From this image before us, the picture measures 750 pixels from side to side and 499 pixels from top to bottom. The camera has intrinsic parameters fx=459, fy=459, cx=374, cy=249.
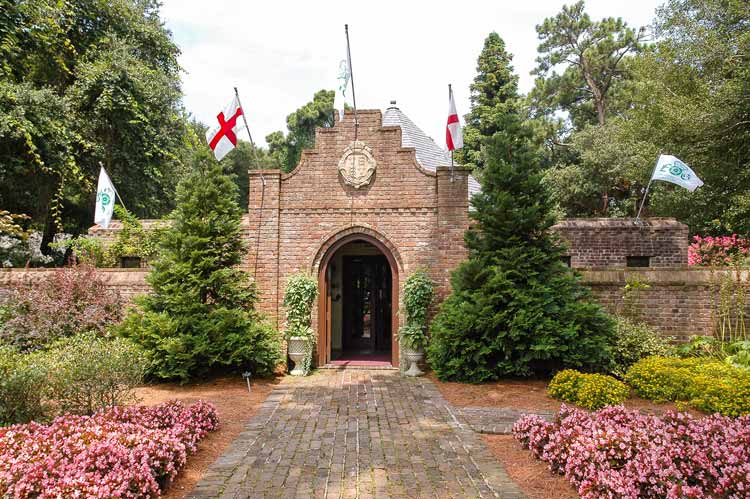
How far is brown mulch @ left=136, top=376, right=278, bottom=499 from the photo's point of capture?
4711 mm

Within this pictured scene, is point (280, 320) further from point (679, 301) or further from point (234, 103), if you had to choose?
point (679, 301)

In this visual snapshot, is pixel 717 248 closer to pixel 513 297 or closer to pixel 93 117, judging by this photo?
pixel 513 297

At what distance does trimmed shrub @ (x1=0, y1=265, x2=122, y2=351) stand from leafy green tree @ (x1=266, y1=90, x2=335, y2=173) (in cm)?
2947

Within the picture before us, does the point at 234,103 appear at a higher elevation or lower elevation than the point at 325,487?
higher

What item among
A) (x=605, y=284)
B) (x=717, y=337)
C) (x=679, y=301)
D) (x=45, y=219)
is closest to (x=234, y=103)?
(x=605, y=284)

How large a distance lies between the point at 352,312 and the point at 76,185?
488 inches

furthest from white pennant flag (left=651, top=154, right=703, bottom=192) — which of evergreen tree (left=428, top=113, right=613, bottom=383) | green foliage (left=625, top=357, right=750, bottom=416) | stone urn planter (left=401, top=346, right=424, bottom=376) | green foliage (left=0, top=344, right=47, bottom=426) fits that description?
green foliage (left=0, top=344, right=47, bottom=426)

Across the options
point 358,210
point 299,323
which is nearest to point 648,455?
point 299,323

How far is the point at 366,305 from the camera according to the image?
13.6 meters

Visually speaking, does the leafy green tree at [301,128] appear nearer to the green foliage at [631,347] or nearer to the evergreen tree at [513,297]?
the evergreen tree at [513,297]

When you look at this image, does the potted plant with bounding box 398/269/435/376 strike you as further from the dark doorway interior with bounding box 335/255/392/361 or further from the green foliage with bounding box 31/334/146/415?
the green foliage with bounding box 31/334/146/415

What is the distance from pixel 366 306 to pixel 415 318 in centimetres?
423

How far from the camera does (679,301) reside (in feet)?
33.0

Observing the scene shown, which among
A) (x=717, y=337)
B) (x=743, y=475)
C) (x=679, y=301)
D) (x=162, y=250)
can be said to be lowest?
(x=743, y=475)
